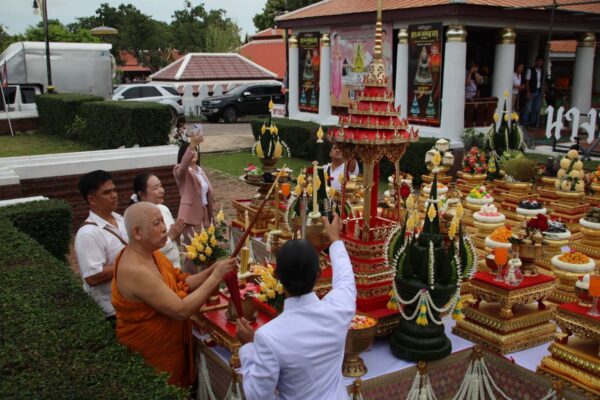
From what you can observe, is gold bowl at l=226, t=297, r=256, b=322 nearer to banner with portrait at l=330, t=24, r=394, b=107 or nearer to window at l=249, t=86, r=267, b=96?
banner with portrait at l=330, t=24, r=394, b=107

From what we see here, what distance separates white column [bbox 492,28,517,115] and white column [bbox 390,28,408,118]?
2.48 meters

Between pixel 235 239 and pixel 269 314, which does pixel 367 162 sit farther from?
pixel 235 239

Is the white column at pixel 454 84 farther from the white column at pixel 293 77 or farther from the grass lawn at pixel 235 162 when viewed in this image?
the white column at pixel 293 77

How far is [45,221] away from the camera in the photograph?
280 inches

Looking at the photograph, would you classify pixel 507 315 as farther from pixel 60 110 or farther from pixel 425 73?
pixel 60 110

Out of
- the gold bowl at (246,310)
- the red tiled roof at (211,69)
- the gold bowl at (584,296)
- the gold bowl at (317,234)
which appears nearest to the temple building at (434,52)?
the gold bowl at (317,234)

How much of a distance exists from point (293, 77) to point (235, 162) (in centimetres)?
546

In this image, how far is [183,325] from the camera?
4.05m

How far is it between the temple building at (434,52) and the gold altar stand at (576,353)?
9.21 metres

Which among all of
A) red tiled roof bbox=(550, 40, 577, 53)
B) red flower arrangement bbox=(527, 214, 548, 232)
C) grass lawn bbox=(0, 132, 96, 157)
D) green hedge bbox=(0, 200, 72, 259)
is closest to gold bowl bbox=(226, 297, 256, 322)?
red flower arrangement bbox=(527, 214, 548, 232)

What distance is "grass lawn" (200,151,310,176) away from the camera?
53.7 feet

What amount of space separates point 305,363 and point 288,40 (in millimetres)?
19991

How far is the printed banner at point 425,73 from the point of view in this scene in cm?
1505

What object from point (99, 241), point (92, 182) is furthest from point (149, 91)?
point (99, 241)
